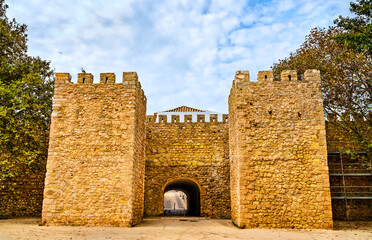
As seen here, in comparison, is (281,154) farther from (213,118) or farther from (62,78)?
(62,78)

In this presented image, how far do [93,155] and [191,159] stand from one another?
5.83 metres

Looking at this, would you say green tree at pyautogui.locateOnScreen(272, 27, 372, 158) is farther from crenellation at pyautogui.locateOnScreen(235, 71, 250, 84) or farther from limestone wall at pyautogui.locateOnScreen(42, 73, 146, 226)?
limestone wall at pyautogui.locateOnScreen(42, 73, 146, 226)

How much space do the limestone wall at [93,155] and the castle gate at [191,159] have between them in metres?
3.40

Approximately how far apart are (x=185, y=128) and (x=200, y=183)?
2914mm

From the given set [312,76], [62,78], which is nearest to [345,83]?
[312,76]

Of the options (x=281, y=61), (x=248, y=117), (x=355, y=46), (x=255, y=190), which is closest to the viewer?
(x=355, y=46)

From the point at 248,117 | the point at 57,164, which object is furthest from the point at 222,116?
the point at 57,164

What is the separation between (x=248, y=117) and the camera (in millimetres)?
10344

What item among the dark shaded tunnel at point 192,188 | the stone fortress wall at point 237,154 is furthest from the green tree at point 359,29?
the dark shaded tunnel at point 192,188

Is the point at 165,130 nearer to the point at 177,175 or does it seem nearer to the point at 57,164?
the point at 177,175

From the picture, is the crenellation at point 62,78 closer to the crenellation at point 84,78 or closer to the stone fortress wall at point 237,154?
the stone fortress wall at point 237,154

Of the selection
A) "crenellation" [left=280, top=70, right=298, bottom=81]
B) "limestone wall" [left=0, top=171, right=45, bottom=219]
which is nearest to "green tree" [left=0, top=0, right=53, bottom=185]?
"limestone wall" [left=0, top=171, right=45, bottom=219]

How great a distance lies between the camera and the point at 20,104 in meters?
11.0

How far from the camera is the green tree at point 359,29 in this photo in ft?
24.1
